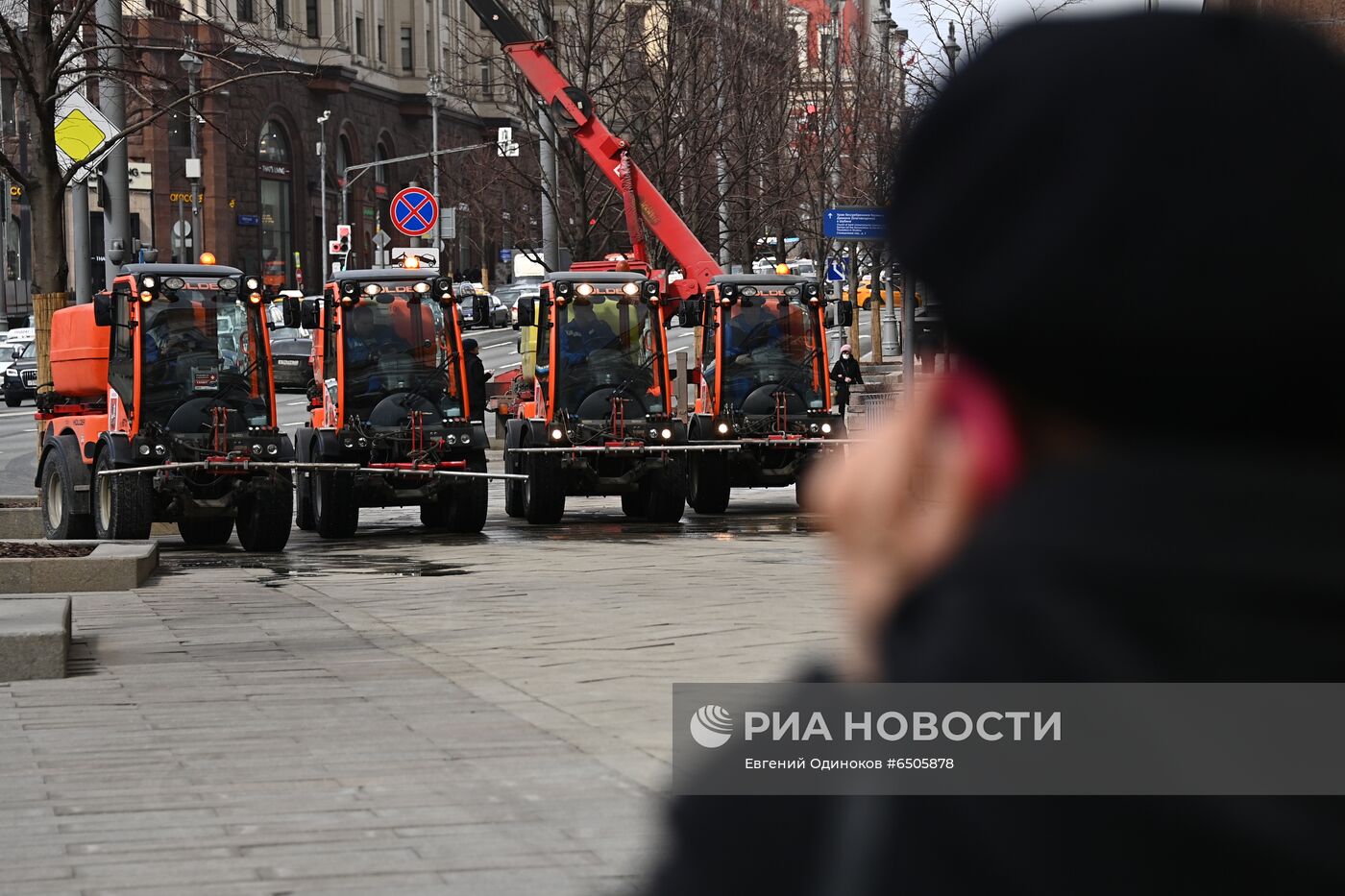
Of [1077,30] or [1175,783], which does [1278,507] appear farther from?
[1077,30]

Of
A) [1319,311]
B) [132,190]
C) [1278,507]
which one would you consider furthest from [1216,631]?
[132,190]

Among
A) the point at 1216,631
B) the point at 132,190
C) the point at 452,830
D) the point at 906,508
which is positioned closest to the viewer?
the point at 1216,631

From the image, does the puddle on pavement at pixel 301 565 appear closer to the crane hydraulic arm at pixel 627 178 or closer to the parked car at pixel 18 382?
the crane hydraulic arm at pixel 627 178

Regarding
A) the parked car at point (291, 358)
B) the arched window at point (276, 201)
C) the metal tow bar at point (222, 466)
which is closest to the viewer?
the metal tow bar at point (222, 466)

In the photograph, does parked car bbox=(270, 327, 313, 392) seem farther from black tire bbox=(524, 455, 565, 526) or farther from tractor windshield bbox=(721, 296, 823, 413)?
black tire bbox=(524, 455, 565, 526)

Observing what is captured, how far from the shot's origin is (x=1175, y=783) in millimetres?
1109

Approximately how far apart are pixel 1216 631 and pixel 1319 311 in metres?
0.18

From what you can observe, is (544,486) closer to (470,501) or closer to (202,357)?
(470,501)

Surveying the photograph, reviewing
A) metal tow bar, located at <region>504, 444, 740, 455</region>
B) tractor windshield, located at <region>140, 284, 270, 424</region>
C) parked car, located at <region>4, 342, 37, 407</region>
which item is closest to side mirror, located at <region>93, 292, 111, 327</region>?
tractor windshield, located at <region>140, 284, 270, 424</region>

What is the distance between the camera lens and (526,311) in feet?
76.4

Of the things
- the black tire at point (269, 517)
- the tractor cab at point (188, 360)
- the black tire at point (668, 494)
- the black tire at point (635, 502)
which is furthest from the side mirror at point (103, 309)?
the black tire at point (635, 502)

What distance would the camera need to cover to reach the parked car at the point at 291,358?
53.3 metres

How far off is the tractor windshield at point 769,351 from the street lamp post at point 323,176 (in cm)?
5864

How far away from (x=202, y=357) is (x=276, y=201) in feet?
217
